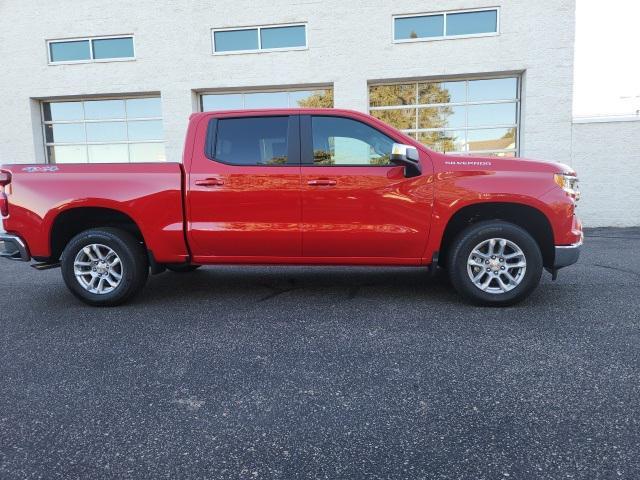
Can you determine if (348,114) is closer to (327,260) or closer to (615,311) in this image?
(327,260)

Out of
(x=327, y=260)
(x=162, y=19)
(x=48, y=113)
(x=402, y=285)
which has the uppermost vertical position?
(x=162, y=19)

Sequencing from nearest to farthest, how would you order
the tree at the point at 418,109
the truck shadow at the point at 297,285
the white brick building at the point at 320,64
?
the truck shadow at the point at 297,285 < the white brick building at the point at 320,64 < the tree at the point at 418,109

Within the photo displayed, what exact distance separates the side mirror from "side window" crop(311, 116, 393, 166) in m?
0.20

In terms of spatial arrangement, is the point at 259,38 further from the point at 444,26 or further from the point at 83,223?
the point at 83,223

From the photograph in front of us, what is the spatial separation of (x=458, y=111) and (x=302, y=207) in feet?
30.9

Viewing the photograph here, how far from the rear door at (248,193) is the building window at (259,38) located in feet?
28.8

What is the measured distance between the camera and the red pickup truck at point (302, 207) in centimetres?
422

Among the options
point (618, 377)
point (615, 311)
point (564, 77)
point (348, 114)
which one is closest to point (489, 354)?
point (618, 377)

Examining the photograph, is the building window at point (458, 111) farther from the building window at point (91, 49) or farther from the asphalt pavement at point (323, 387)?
the asphalt pavement at point (323, 387)

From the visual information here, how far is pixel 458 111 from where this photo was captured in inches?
482

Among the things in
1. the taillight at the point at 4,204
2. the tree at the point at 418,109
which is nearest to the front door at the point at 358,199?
the taillight at the point at 4,204

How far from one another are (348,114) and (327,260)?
149 centimetres

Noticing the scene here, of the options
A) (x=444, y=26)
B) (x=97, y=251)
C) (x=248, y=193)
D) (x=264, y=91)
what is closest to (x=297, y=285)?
(x=248, y=193)

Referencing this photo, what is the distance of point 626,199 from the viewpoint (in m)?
11.7
